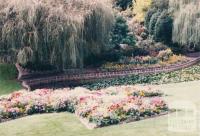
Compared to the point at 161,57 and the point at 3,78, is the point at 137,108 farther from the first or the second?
the point at 161,57

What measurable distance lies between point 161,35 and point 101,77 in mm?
8181

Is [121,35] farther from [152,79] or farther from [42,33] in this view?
[42,33]

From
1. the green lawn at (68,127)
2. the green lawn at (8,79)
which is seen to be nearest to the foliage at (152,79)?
the green lawn at (8,79)

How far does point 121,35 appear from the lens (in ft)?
108

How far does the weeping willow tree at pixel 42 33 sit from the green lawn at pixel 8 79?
120 cm

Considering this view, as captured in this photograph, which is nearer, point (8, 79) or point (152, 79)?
point (8, 79)

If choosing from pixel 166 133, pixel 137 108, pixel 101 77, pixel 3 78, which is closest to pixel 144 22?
pixel 101 77

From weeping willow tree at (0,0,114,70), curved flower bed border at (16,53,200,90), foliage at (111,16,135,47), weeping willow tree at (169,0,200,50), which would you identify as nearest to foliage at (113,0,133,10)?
weeping willow tree at (169,0,200,50)

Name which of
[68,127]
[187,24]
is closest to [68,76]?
[187,24]

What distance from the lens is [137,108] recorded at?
15.9 meters

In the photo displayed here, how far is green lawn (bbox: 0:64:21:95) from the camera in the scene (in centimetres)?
2583

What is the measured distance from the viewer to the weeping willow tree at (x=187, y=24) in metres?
32.8

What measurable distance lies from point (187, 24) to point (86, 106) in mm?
18120

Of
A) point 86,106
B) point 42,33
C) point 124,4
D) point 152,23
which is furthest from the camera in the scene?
point 124,4
